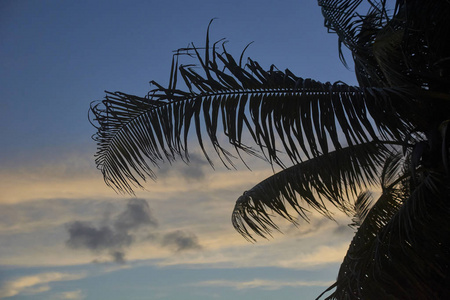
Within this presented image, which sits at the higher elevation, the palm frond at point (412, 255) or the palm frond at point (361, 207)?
the palm frond at point (361, 207)

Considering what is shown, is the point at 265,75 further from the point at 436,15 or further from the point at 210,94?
the point at 436,15

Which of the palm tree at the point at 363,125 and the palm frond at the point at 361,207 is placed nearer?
the palm tree at the point at 363,125

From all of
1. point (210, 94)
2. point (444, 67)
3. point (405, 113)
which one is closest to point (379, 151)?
point (444, 67)

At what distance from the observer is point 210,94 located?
355cm

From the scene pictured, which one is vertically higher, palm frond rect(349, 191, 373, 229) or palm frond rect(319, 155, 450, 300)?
palm frond rect(349, 191, 373, 229)

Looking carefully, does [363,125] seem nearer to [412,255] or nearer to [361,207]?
[412,255]

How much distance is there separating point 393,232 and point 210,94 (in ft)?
6.66

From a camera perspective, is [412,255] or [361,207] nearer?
[412,255]

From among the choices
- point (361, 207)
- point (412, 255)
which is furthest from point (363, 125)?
point (361, 207)

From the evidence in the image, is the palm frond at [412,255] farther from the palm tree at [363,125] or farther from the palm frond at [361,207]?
the palm frond at [361,207]

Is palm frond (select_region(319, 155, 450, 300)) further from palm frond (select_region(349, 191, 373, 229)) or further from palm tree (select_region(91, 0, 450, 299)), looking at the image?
palm frond (select_region(349, 191, 373, 229))

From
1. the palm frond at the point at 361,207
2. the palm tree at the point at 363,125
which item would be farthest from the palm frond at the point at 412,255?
the palm frond at the point at 361,207

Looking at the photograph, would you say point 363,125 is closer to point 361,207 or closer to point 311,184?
point 311,184

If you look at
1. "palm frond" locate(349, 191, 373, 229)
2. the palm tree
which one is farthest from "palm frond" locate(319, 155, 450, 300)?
"palm frond" locate(349, 191, 373, 229)
